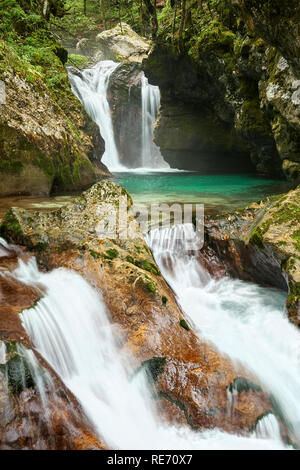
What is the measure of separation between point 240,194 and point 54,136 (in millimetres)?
5462

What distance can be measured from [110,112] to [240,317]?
60.2ft

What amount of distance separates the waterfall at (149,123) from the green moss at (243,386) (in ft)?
61.7

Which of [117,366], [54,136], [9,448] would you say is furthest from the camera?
[54,136]

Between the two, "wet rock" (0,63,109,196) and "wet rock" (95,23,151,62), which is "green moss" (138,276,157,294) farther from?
"wet rock" (95,23,151,62)

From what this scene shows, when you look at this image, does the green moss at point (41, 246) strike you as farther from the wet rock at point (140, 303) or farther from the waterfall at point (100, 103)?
the waterfall at point (100, 103)

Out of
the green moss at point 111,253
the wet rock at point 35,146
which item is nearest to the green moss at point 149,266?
the green moss at point 111,253

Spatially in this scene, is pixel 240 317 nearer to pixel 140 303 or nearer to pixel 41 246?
pixel 140 303

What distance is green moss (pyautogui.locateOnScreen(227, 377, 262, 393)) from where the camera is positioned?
2.82 meters

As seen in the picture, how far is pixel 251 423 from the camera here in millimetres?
2656

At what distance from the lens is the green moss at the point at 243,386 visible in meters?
2.82

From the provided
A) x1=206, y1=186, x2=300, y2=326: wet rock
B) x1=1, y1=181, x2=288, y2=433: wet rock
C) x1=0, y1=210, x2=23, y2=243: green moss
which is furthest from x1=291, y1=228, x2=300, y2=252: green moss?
x1=0, y1=210, x2=23, y2=243: green moss

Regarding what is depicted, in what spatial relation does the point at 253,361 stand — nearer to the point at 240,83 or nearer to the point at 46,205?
the point at 46,205

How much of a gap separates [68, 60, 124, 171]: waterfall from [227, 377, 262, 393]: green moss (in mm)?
17270
